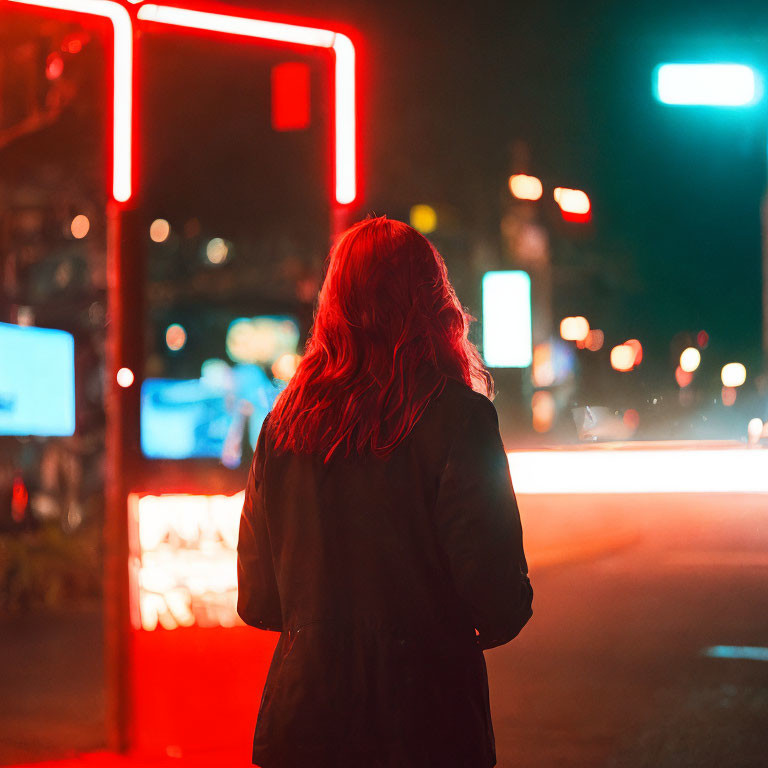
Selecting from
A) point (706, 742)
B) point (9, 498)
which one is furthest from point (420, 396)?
point (9, 498)

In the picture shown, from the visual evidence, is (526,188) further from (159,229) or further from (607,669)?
(159,229)

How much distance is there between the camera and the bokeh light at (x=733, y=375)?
7.53 m

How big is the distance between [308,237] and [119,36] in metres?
28.0

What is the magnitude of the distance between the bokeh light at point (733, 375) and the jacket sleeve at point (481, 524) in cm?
552

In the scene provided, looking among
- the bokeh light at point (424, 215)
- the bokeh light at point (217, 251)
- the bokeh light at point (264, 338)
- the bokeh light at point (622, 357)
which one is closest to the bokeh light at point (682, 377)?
the bokeh light at point (622, 357)

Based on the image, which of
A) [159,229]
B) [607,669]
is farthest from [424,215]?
[159,229]

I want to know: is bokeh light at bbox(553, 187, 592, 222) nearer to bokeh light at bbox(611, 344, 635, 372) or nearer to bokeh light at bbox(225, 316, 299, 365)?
bokeh light at bbox(611, 344, 635, 372)

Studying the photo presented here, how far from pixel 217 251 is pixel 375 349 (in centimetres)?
3490

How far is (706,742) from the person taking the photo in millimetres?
5109

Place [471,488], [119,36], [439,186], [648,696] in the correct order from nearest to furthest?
[471,488]
[119,36]
[648,696]
[439,186]

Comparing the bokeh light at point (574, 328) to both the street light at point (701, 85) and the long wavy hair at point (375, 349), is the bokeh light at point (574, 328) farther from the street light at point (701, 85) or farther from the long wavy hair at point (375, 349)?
the long wavy hair at point (375, 349)

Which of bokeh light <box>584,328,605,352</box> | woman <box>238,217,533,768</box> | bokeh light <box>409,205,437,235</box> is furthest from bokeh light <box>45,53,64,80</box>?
bokeh light <box>409,205,437,235</box>

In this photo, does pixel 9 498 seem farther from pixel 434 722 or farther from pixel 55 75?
pixel 434 722

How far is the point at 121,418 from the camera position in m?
4.68
